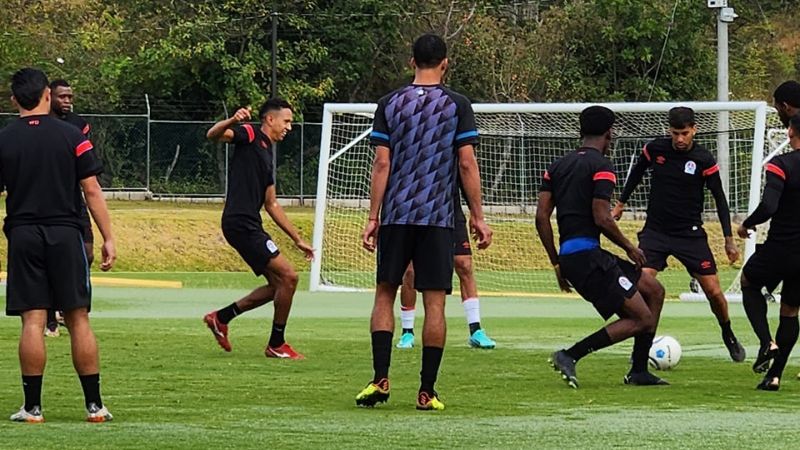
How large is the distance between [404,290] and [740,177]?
14.1 meters

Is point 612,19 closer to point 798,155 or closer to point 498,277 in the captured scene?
point 498,277

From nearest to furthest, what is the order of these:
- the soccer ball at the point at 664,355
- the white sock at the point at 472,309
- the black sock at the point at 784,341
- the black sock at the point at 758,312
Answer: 1. the black sock at the point at 784,341
2. the black sock at the point at 758,312
3. the soccer ball at the point at 664,355
4. the white sock at the point at 472,309

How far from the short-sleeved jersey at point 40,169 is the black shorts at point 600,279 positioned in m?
3.53

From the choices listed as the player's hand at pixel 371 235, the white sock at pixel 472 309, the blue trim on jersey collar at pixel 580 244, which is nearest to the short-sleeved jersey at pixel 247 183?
the white sock at pixel 472 309

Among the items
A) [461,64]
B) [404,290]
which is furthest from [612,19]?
[404,290]

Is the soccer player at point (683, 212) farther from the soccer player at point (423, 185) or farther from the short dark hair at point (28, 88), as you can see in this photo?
the short dark hair at point (28, 88)

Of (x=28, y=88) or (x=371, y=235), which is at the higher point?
(x=28, y=88)

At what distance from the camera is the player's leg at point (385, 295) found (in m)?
9.12

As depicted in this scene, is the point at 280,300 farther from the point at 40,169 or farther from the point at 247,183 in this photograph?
the point at 40,169

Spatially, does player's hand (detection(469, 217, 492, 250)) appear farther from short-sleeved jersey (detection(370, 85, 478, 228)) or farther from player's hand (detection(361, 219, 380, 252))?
player's hand (detection(361, 219, 380, 252))

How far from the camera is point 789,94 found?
1081 centimetres

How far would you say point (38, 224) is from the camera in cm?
842

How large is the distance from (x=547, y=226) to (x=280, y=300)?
2.58 metres

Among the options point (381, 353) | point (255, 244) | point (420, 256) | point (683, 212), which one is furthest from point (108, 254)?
point (683, 212)
